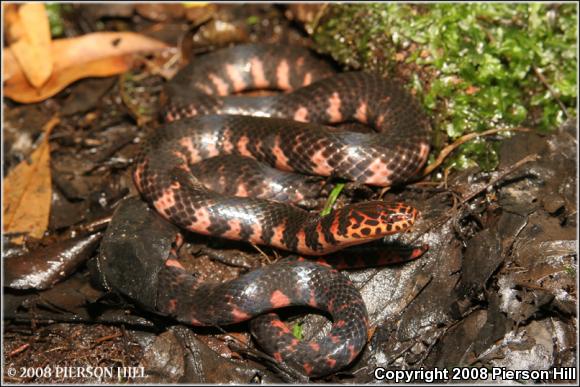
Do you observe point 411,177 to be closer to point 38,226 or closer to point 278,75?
point 278,75

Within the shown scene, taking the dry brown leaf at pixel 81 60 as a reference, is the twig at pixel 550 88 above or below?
above

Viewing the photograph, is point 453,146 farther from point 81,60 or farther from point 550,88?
point 81,60

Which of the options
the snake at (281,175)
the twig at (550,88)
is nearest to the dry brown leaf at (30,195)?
the snake at (281,175)

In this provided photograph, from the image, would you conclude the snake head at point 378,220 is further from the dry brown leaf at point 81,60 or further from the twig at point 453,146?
the dry brown leaf at point 81,60

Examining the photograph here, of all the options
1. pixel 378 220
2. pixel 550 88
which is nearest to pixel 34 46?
pixel 378 220

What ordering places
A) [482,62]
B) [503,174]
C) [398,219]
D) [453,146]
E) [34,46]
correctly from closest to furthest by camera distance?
[398,219], [503,174], [453,146], [482,62], [34,46]
